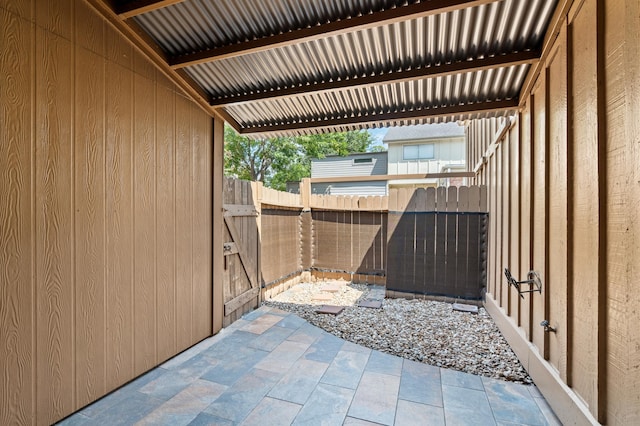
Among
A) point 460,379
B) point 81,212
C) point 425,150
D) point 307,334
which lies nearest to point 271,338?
point 307,334

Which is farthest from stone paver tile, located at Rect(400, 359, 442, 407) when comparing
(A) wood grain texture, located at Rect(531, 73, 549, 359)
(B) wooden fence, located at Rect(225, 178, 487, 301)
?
(B) wooden fence, located at Rect(225, 178, 487, 301)

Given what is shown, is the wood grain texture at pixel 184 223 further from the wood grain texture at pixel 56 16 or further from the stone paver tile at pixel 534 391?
the stone paver tile at pixel 534 391

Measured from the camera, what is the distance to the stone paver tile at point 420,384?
2.19 meters

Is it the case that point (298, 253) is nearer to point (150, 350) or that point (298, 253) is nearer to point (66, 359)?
point (150, 350)

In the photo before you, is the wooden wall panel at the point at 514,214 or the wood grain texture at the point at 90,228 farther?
the wooden wall panel at the point at 514,214

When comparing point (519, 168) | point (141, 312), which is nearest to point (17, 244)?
point (141, 312)

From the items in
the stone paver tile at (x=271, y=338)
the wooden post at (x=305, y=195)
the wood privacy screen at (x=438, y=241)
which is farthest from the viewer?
the wooden post at (x=305, y=195)

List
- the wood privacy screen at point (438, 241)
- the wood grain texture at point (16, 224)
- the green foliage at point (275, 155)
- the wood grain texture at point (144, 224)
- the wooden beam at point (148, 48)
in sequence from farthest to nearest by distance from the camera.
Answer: the green foliage at point (275, 155) → the wood privacy screen at point (438, 241) → the wood grain texture at point (144, 224) → the wooden beam at point (148, 48) → the wood grain texture at point (16, 224)

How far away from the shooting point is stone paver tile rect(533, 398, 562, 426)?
A: 190 centimetres

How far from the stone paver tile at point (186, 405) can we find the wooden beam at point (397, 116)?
273 centimetres

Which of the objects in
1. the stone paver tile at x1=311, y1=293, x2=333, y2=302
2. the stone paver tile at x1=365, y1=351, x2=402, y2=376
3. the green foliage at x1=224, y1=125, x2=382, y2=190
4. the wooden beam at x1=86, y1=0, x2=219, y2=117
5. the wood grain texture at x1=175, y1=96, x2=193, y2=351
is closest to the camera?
the wooden beam at x1=86, y1=0, x2=219, y2=117

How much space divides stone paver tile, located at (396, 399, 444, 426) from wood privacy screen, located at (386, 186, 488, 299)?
9.77 feet

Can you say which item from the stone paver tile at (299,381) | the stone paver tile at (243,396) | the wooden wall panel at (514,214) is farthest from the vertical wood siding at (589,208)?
the stone paver tile at (243,396)

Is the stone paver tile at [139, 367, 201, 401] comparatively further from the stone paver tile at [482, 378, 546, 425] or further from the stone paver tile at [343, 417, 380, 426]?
the stone paver tile at [482, 378, 546, 425]
